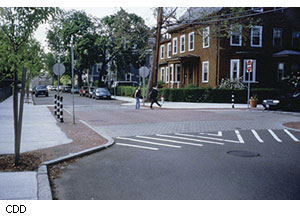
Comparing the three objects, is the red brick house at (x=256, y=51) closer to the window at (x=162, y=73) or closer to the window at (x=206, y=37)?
the window at (x=206, y=37)

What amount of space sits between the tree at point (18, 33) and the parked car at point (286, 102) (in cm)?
1840

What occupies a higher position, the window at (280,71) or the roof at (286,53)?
the roof at (286,53)

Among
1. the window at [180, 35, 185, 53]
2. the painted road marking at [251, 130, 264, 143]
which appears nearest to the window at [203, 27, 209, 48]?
the window at [180, 35, 185, 53]

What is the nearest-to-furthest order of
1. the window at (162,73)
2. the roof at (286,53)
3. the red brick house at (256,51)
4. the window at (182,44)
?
the roof at (286,53) → the red brick house at (256,51) → the window at (182,44) → the window at (162,73)

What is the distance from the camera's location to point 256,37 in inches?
1300

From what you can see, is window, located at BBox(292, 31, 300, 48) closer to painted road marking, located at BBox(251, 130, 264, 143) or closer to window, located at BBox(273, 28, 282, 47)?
window, located at BBox(273, 28, 282, 47)

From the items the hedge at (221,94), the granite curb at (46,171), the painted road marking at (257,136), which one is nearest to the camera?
the granite curb at (46,171)

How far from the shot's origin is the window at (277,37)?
33.7m

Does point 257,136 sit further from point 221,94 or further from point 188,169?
point 221,94

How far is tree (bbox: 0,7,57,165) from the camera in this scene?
6.43m

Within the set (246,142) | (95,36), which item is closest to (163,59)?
(95,36)

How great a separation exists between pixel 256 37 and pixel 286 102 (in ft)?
42.9

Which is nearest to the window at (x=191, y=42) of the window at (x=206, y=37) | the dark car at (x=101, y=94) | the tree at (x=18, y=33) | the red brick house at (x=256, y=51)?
the red brick house at (x=256, y=51)

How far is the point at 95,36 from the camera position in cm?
4991
